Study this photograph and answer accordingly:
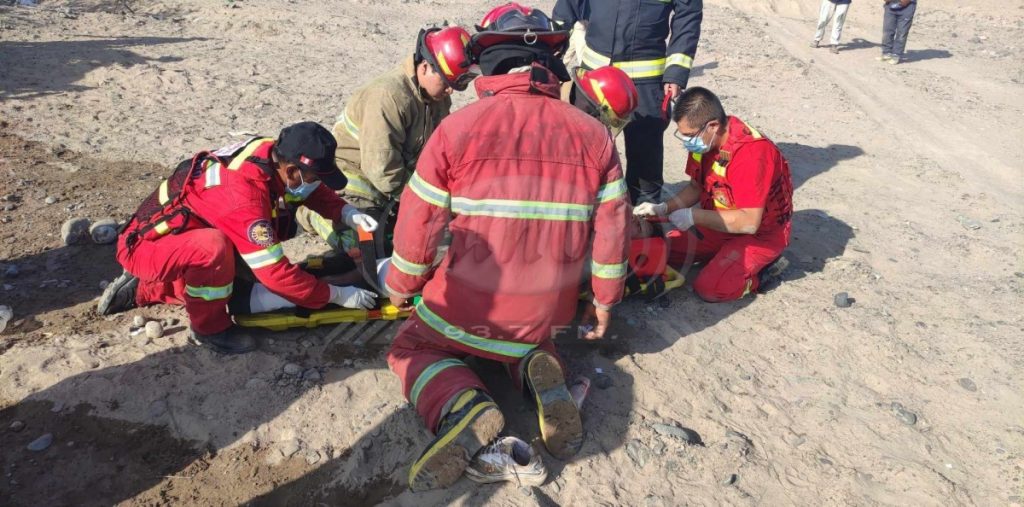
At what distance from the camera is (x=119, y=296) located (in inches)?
155

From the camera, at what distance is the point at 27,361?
3.47 m

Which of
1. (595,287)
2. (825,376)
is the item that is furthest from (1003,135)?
(595,287)

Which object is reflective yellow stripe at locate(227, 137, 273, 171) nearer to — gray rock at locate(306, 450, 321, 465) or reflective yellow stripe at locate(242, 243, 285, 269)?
reflective yellow stripe at locate(242, 243, 285, 269)

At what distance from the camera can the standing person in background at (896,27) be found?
38.0 feet

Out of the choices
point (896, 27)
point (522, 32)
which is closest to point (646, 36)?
point (522, 32)

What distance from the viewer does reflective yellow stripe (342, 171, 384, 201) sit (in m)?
4.64

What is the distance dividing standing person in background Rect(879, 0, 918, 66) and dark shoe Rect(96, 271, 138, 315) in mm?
12429

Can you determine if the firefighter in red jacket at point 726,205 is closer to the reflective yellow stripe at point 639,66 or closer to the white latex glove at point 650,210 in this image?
the white latex glove at point 650,210

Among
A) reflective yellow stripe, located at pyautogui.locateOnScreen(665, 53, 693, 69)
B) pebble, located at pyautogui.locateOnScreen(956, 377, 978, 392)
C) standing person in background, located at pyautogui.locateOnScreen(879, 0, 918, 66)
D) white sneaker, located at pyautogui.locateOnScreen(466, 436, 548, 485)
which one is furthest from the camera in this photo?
standing person in background, located at pyautogui.locateOnScreen(879, 0, 918, 66)

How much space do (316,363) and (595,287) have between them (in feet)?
5.30

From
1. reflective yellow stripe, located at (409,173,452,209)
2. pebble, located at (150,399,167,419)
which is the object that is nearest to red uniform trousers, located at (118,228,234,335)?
pebble, located at (150,399,167,419)

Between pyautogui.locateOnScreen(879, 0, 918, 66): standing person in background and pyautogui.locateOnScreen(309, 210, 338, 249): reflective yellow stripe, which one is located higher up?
pyautogui.locateOnScreen(309, 210, 338, 249): reflective yellow stripe

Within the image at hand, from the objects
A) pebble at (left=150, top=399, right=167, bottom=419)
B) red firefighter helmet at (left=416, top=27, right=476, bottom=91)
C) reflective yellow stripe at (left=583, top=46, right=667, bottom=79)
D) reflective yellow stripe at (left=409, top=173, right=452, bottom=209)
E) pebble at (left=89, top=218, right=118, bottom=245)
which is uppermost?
red firefighter helmet at (left=416, top=27, right=476, bottom=91)

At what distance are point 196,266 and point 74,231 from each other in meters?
1.93
